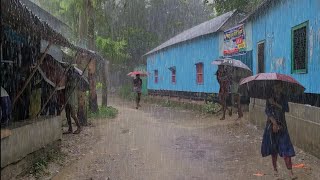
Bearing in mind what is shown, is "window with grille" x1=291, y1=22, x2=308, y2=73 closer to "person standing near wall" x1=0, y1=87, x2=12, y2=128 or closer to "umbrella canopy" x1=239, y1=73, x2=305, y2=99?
"umbrella canopy" x1=239, y1=73, x2=305, y2=99

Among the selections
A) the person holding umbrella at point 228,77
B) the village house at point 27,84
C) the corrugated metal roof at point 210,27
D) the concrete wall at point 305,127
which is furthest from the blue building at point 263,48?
the village house at point 27,84

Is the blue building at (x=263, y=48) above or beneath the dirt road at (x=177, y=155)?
above

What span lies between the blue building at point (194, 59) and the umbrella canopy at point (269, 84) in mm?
8900

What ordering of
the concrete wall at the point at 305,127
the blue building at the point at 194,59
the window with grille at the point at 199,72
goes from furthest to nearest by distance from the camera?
the window with grille at the point at 199,72 → the blue building at the point at 194,59 → the concrete wall at the point at 305,127

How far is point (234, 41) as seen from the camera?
1659 cm

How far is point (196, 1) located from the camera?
48.2m

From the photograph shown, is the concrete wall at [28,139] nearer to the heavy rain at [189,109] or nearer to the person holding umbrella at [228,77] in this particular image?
the heavy rain at [189,109]

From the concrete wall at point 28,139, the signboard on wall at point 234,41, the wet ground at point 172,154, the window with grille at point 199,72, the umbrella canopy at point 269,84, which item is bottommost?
the wet ground at point 172,154

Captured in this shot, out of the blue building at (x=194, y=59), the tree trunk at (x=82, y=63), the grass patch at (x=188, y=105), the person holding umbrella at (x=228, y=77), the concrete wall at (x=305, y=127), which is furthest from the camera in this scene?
the blue building at (x=194, y=59)

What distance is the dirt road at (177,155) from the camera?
689cm

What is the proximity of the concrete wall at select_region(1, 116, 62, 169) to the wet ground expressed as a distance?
672 mm

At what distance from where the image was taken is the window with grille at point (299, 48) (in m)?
10.0

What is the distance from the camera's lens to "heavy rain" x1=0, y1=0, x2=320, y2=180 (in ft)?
21.3

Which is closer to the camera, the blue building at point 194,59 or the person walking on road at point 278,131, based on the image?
the person walking on road at point 278,131
